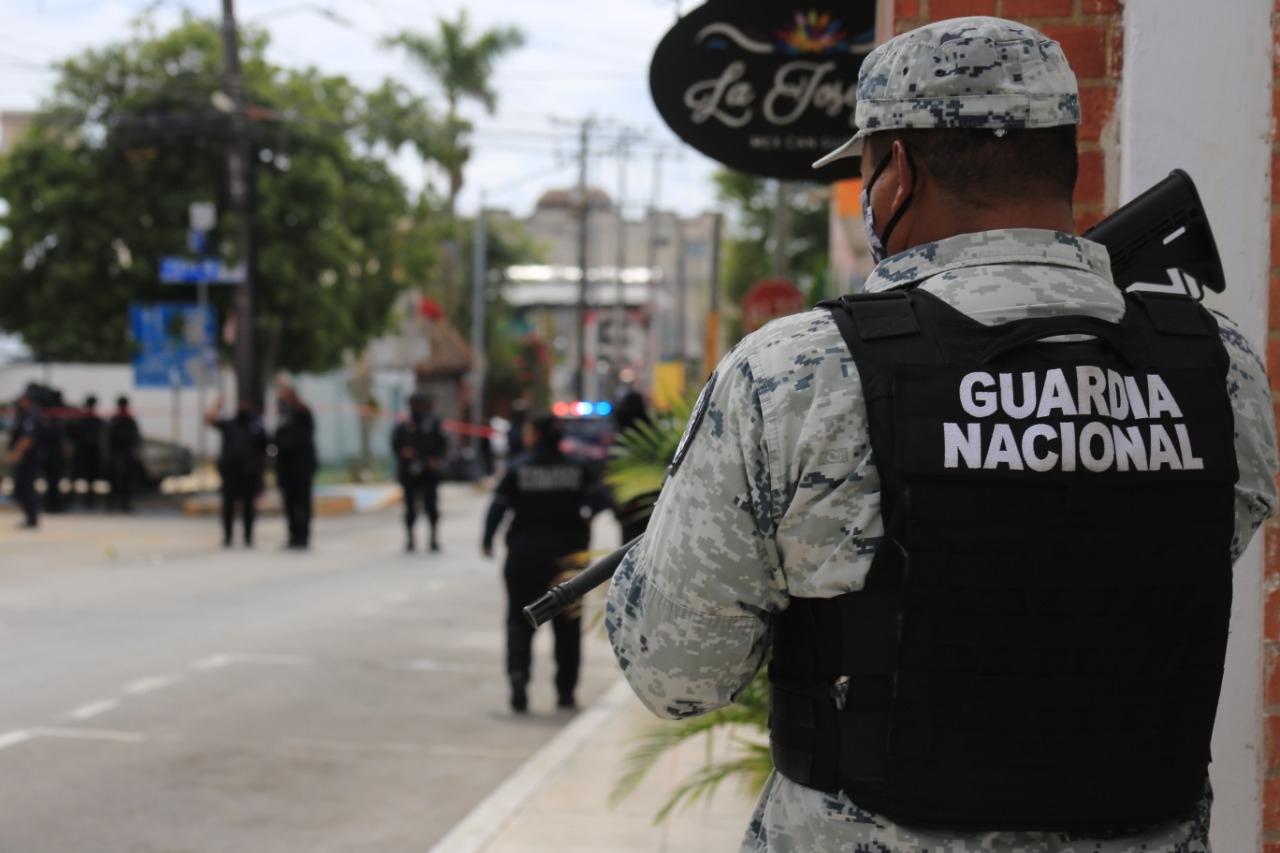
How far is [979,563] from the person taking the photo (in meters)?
1.76

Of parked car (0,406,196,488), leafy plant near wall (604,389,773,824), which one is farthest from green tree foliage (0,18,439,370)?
leafy plant near wall (604,389,773,824)

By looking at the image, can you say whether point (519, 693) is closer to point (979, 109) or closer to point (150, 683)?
point (150, 683)

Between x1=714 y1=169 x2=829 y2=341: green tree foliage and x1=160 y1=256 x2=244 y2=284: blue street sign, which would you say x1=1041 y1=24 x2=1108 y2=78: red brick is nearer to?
x1=160 y1=256 x2=244 y2=284: blue street sign

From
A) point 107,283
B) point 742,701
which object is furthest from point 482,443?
point 742,701

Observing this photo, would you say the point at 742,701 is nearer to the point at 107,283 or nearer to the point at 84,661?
the point at 84,661

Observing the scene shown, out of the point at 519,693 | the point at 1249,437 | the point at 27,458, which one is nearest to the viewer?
the point at 1249,437

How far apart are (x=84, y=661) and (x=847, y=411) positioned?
29.7ft

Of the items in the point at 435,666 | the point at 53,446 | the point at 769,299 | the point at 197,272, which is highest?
the point at 197,272

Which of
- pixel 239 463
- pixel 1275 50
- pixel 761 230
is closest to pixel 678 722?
pixel 1275 50

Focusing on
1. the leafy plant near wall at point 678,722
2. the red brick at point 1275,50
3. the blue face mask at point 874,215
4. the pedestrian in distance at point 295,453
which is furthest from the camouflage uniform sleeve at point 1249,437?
the pedestrian in distance at point 295,453

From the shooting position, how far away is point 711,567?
1.83m

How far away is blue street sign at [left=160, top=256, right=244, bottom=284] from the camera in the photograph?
23.6m

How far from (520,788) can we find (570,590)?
15.4 feet

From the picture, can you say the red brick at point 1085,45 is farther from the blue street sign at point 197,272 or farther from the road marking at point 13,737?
the blue street sign at point 197,272
